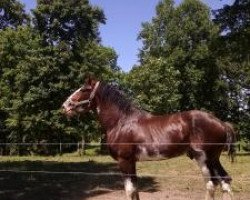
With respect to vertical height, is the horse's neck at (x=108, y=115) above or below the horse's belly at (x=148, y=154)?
above

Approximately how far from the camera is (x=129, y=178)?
7914mm

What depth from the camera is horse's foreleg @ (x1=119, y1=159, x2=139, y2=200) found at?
310 inches

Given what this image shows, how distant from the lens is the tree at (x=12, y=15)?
107 ft

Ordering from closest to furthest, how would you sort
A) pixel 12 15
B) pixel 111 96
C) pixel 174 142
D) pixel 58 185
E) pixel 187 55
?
pixel 174 142 → pixel 111 96 → pixel 58 185 → pixel 12 15 → pixel 187 55

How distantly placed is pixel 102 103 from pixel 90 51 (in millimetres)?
22410

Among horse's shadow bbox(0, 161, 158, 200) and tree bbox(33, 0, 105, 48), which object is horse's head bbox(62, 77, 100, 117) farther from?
tree bbox(33, 0, 105, 48)

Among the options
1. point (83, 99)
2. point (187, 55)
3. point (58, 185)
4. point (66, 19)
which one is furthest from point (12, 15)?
point (83, 99)

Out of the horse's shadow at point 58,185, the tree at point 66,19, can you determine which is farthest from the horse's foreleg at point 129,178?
the tree at point 66,19

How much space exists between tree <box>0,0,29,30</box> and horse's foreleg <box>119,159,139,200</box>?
26.0m

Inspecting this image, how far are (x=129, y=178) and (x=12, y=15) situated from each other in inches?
1133

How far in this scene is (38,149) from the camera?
36625mm

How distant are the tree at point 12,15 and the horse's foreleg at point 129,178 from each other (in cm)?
2601

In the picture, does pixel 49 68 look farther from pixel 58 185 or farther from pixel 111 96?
pixel 111 96

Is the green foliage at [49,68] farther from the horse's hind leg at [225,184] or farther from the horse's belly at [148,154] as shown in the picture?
the horse's hind leg at [225,184]
